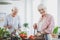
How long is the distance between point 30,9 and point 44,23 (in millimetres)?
230

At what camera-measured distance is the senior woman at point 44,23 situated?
55.0 inches

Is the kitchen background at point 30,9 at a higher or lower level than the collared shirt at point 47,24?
higher

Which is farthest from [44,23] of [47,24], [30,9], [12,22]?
[12,22]

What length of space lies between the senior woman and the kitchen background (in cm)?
4

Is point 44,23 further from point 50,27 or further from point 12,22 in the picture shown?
point 12,22

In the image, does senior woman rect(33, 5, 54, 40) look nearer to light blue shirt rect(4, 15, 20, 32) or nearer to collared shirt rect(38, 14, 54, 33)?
collared shirt rect(38, 14, 54, 33)

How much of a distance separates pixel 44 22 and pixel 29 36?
238mm

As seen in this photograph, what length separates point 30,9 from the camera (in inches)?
54.8

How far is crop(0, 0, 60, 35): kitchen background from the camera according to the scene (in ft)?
4.57

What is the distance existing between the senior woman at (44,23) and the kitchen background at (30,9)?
0.14ft

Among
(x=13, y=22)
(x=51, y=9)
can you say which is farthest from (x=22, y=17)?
(x=51, y=9)

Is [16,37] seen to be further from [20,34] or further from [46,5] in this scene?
[46,5]

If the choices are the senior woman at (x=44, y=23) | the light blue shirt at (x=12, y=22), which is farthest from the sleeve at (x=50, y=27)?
the light blue shirt at (x=12, y=22)

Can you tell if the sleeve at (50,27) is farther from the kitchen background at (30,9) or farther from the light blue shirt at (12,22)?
the light blue shirt at (12,22)
